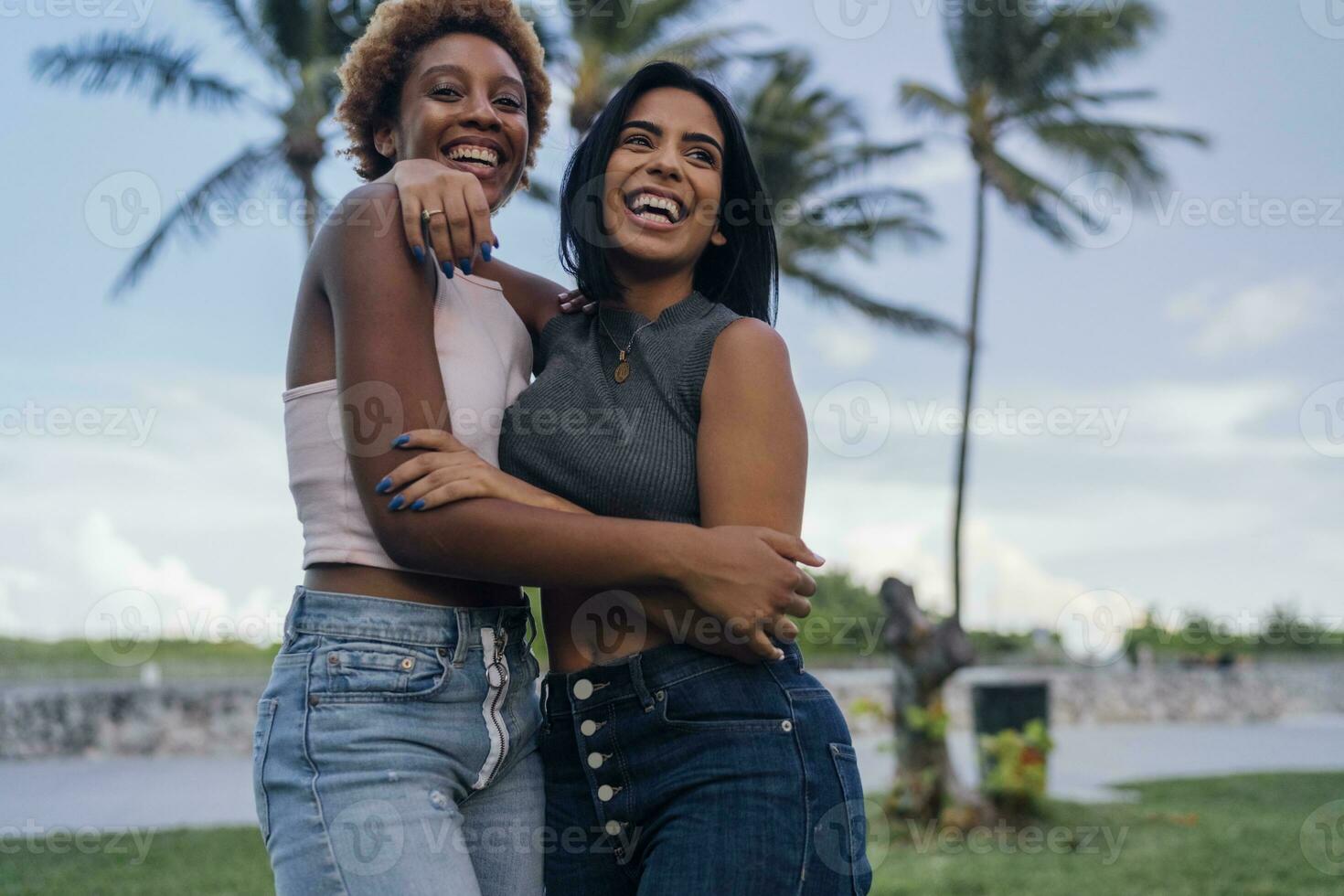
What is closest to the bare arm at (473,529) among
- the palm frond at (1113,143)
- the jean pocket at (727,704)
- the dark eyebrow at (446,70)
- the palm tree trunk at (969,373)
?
the jean pocket at (727,704)

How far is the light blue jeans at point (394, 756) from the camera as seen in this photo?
1.75 metres

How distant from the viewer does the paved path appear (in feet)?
32.5

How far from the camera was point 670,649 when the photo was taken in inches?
76.1

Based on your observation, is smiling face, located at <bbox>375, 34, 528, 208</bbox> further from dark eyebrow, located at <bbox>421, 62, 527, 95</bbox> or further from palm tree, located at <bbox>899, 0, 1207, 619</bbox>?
palm tree, located at <bbox>899, 0, 1207, 619</bbox>

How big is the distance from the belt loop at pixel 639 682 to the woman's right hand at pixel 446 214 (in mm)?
678

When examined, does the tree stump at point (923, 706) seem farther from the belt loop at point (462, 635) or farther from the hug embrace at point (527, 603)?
the belt loop at point (462, 635)

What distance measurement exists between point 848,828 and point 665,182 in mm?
1143

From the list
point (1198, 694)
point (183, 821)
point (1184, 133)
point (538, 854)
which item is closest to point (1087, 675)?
point (1198, 694)

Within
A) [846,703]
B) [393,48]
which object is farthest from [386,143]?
[846,703]

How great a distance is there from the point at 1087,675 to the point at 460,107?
20.4 m

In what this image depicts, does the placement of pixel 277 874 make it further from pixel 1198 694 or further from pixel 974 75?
pixel 1198 694

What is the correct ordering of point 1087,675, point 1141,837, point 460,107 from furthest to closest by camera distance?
1. point 1087,675
2. point 1141,837
3. point 460,107

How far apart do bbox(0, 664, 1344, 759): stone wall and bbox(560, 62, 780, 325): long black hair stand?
370 inches

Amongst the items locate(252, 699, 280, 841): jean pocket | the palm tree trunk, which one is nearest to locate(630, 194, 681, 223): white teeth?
locate(252, 699, 280, 841): jean pocket
